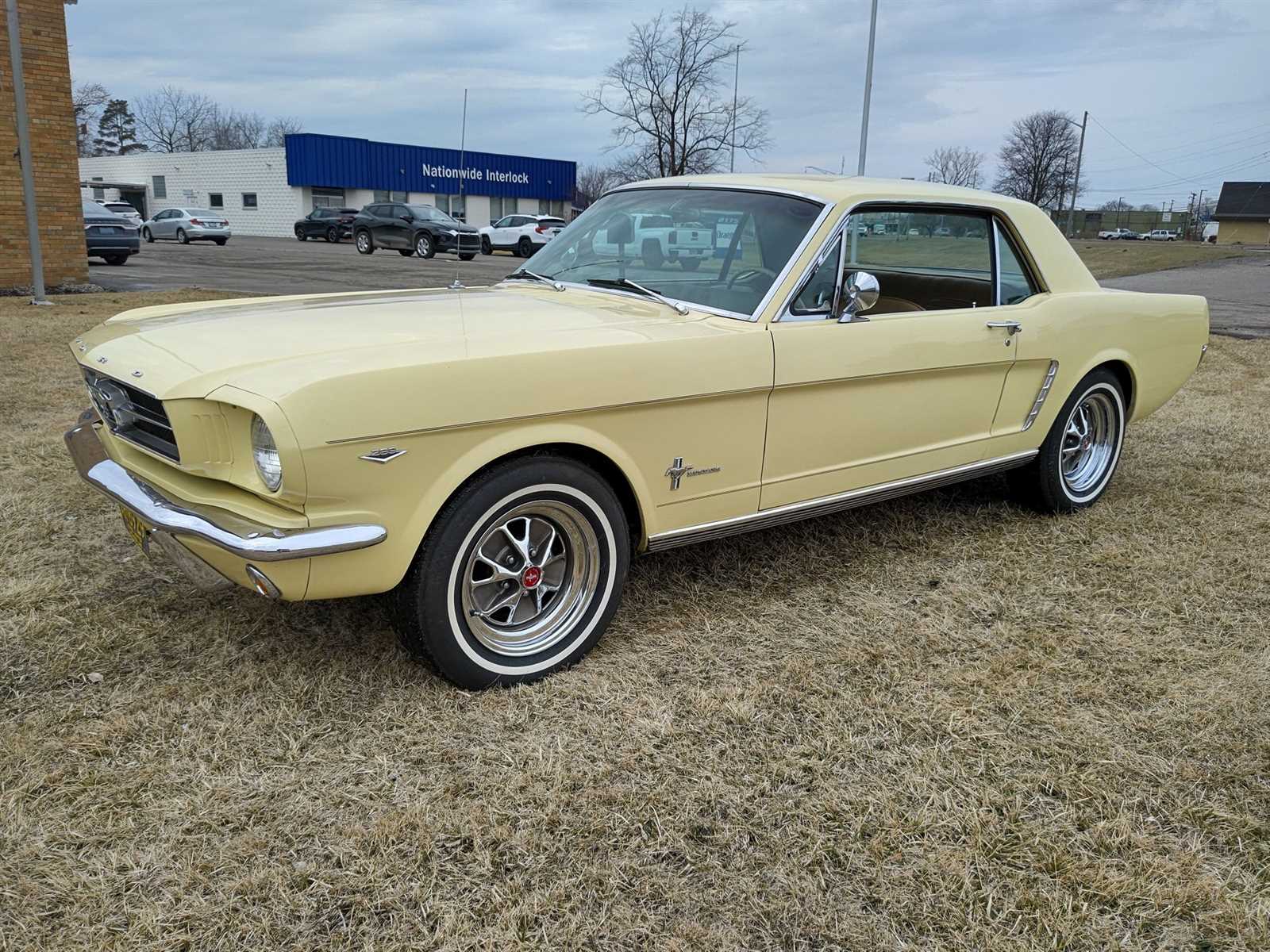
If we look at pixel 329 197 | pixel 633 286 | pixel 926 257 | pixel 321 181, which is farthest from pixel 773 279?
pixel 329 197

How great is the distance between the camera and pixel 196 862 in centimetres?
217

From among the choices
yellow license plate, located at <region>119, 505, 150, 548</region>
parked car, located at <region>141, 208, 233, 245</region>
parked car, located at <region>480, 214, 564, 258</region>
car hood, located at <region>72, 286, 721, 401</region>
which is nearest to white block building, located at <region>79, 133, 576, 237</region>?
parked car, located at <region>141, 208, 233, 245</region>

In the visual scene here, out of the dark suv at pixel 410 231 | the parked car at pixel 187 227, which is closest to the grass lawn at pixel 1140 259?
the dark suv at pixel 410 231

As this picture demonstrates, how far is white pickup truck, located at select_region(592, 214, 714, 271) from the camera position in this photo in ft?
12.1

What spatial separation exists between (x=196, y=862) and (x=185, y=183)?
2225 inches

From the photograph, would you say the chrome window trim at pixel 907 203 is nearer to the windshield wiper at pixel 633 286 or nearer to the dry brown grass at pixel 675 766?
the windshield wiper at pixel 633 286

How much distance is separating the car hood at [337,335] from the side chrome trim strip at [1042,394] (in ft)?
6.11

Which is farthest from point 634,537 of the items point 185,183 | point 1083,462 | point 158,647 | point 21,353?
point 185,183

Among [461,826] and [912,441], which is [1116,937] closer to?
[461,826]

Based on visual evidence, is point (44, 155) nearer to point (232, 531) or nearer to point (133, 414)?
point (133, 414)

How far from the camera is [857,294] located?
3389 mm

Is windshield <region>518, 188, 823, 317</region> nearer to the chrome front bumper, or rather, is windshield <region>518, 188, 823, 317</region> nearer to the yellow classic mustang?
the yellow classic mustang

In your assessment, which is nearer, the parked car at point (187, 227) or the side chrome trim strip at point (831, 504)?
the side chrome trim strip at point (831, 504)

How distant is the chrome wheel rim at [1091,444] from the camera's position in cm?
486
